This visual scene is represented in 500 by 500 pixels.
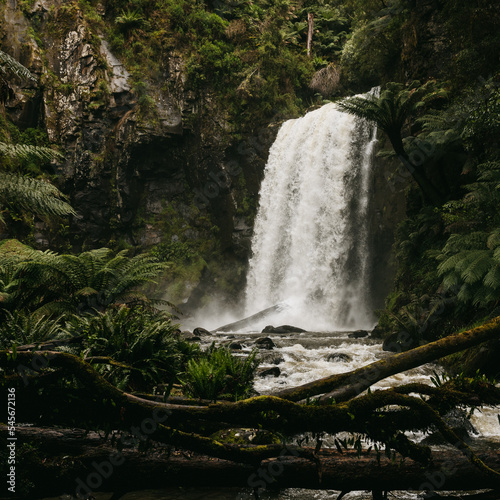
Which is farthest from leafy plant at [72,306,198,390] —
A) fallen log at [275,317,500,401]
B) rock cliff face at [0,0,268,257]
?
rock cliff face at [0,0,268,257]

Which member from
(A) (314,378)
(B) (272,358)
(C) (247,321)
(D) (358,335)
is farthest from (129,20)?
(A) (314,378)

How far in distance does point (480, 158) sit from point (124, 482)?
998 centimetres

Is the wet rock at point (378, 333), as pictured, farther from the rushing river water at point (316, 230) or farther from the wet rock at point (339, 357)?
the wet rock at point (339, 357)

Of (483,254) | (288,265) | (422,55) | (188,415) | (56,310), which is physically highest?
(422,55)

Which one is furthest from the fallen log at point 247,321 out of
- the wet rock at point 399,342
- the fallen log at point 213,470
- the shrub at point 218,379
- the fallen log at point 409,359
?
the fallen log at point 409,359

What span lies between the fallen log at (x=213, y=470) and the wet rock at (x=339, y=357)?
629 centimetres

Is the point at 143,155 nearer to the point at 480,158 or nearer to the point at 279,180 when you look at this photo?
the point at 279,180

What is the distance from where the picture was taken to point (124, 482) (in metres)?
2.36

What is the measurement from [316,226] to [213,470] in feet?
53.4

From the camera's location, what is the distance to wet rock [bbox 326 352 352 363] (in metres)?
8.46

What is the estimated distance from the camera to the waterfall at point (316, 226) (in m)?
16.5

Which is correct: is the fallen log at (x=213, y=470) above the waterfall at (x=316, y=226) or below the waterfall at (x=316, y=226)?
below

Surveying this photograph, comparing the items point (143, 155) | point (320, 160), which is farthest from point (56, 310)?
point (143, 155)

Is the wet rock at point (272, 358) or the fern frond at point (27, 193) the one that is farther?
the wet rock at point (272, 358)
